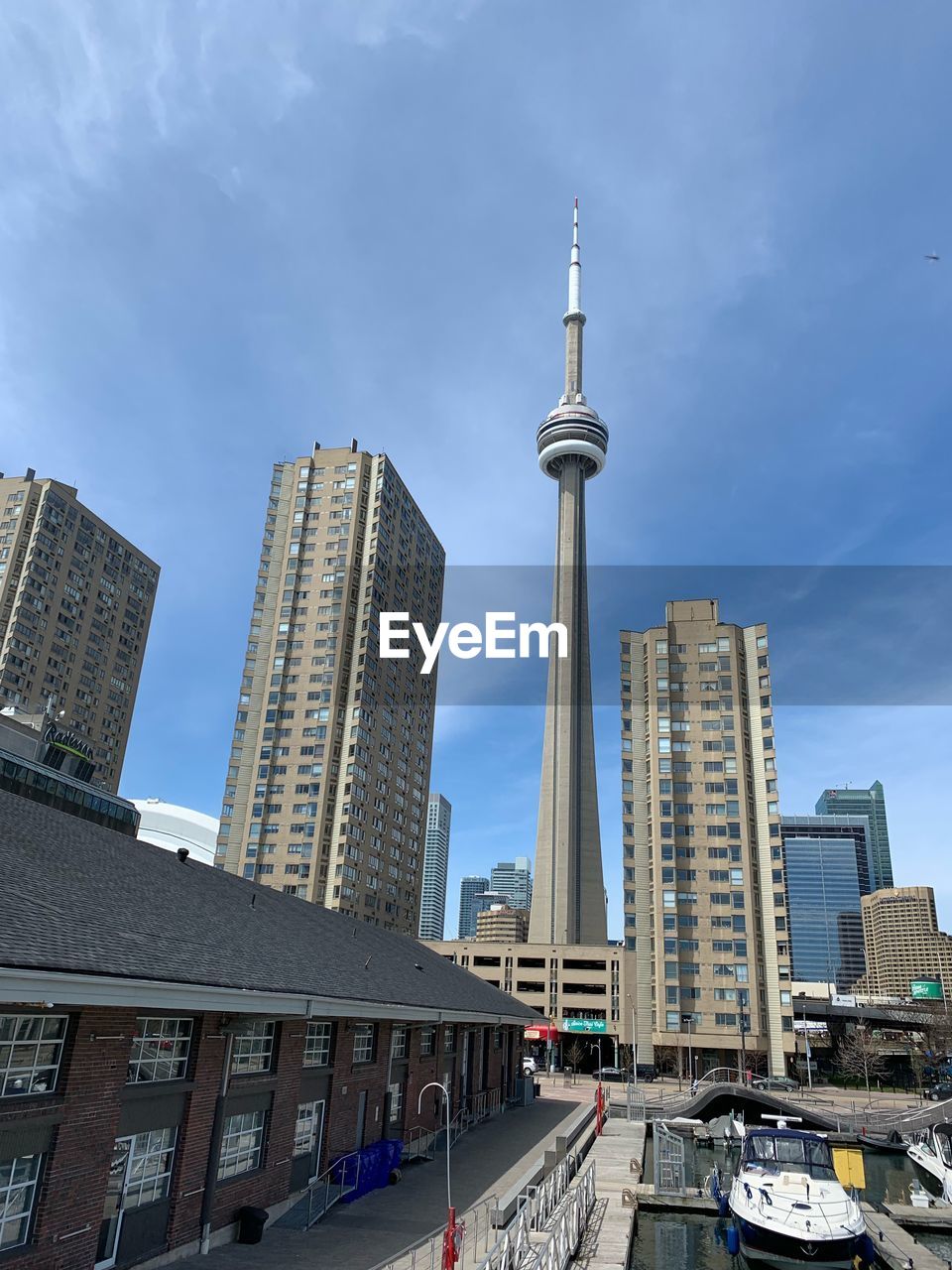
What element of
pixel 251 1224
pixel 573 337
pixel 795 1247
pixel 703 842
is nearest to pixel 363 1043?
pixel 251 1224

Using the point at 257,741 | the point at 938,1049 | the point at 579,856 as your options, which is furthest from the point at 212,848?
the point at 938,1049

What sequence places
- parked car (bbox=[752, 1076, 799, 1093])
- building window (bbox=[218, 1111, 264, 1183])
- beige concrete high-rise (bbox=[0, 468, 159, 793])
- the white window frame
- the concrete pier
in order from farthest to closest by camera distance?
beige concrete high-rise (bbox=[0, 468, 159, 793]), parked car (bbox=[752, 1076, 799, 1093]), the white window frame, the concrete pier, building window (bbox=[218, 1111, 264, 1183])

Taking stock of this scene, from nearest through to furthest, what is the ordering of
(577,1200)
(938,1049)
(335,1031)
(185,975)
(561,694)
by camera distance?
(185,975)
(577,1200)
(335,1031)
(938,1049)
(561,694)

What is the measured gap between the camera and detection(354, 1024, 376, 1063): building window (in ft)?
97.1

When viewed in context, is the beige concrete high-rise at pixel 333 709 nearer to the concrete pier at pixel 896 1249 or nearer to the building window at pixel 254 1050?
the concrete pier at pixel 896 1249

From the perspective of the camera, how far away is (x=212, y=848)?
12838 cm

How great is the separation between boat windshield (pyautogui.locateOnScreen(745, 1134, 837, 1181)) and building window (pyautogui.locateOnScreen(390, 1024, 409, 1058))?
1267 centimetres

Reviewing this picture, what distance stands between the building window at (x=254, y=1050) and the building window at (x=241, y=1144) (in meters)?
1.04

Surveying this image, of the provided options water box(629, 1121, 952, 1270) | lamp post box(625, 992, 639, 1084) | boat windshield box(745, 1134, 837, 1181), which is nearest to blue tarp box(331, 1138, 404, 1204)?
water box(629, 1121, 952, 1270)

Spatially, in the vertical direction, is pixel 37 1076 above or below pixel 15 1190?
above

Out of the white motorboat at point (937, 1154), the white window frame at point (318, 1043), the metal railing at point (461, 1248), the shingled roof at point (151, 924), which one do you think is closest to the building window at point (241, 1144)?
the white window frame at point (318, 1043)

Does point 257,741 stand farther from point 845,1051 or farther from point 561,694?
point 845,1051

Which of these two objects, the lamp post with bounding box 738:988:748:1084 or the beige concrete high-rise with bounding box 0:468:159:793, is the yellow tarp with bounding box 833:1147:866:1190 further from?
the beige concrete high-rise with bounding box 0:468:159:793

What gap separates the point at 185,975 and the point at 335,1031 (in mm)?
11609
